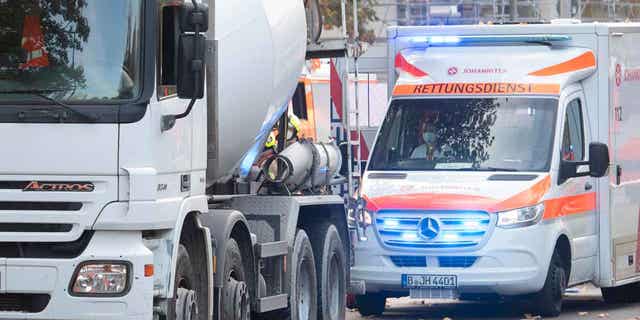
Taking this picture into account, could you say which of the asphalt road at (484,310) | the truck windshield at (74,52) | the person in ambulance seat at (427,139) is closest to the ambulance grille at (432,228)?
the person in ambulance seat at (427,139)

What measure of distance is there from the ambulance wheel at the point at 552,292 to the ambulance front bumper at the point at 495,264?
0.18 meters

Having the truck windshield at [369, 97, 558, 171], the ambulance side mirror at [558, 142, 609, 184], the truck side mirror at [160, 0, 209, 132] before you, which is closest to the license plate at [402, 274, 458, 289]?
the truck windshield at [369, 97, 558, 171]

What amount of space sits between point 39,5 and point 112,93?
27.7 inches

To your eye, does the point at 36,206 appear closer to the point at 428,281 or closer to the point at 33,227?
the point at 33,227

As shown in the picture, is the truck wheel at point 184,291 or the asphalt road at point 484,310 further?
the asphalt road at point 484,310

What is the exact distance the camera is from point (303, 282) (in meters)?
12.5

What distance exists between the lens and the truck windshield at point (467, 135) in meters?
15.1

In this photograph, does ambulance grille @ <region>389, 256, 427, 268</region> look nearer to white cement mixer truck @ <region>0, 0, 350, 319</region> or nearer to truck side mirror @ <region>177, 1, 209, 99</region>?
white cement mixer truck @ <region>0, 0, 350, 319</region>

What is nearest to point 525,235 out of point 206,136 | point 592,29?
point 592,29

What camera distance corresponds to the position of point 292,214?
11758mm

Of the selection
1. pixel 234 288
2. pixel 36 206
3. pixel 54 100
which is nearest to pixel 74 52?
pixel 54 100

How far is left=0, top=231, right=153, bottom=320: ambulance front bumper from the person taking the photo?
851 cm

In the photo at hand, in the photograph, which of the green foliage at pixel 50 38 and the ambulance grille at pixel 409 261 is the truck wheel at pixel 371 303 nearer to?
the ambulance grille at pixel 409 261

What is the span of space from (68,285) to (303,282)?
417cm
